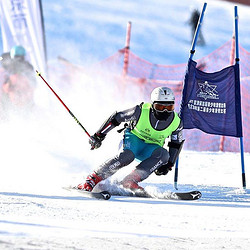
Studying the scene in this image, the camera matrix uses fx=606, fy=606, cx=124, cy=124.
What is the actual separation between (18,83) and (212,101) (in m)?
7.69

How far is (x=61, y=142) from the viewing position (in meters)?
10.2

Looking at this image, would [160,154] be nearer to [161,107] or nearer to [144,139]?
[144,139]

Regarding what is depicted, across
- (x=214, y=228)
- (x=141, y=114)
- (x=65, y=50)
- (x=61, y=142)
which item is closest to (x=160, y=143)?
(x=141, y=114)

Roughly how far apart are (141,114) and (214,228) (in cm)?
199

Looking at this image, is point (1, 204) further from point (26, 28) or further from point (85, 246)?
point (26, 28)

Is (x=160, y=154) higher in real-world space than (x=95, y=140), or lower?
lower

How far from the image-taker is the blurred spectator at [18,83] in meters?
13.3

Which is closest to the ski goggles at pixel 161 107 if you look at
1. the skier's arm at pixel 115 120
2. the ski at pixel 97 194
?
the skier's arm at pixel 115 120

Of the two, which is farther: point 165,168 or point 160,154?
point 165,168

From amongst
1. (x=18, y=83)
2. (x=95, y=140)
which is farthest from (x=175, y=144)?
(x=18, y=83)

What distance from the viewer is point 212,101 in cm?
687

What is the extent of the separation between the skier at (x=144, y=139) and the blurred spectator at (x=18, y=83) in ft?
24.5

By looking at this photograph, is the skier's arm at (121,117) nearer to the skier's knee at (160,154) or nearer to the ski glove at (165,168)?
the skier's knee at (160,154)

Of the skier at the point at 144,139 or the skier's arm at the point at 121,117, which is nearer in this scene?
the skier at the point at 144,139
